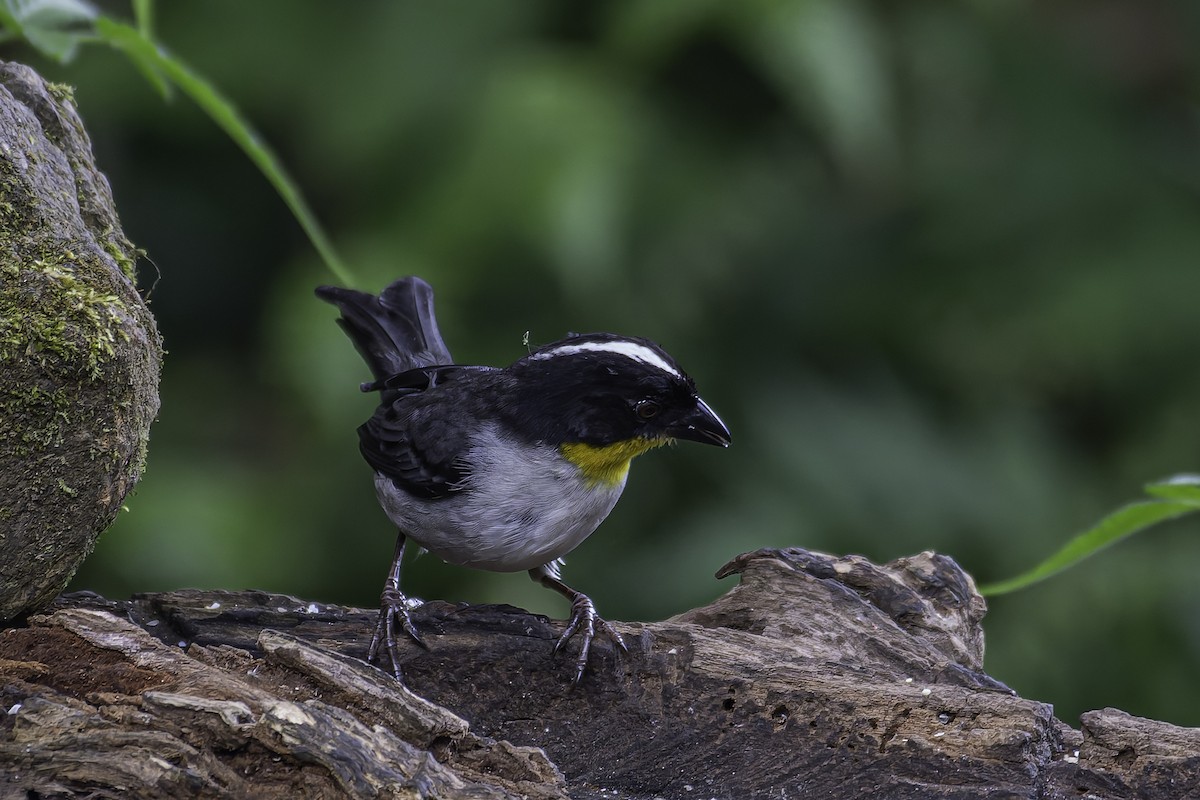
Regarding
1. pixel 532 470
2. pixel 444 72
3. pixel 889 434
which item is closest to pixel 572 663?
pixel 532 470

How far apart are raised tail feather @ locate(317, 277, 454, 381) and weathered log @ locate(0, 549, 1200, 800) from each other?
1.26m

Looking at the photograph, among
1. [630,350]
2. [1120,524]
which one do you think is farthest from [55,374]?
[1120,524]

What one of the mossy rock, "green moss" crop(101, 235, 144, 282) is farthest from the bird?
"green moss" crop(101, 235, 144, 282)

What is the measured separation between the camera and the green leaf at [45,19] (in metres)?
2.97

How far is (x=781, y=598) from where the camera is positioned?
3.86 metres

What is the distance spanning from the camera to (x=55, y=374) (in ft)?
9.70

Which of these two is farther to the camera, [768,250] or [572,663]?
[768,250]

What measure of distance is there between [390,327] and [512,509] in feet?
3.86

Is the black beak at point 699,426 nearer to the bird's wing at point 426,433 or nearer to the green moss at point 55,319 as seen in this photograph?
the bird's wing at point 426,433

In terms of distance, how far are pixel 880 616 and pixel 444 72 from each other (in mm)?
4711

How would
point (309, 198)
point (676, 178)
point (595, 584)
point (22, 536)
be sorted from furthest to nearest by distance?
point (309, 198)
point (676, 178)
point (595, 584)
point (22, 536)

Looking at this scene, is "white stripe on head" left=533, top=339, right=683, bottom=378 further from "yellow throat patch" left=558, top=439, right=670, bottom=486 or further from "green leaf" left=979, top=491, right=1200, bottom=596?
"green leaf" left=979, top=491, right=1200, bottom=596

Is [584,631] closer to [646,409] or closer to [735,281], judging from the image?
[646,409]

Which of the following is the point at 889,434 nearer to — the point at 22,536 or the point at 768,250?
the point at 768,250
